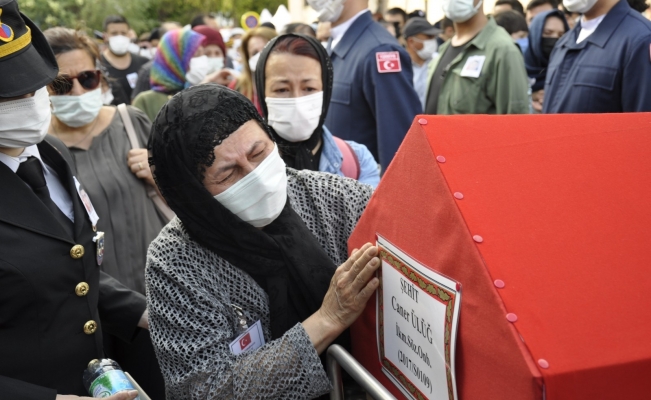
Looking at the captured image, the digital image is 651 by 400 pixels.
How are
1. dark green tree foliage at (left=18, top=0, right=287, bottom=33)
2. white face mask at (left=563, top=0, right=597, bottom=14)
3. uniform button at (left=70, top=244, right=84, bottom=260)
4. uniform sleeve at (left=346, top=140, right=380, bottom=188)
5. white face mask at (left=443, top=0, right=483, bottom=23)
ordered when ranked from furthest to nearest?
dark green tree foliage at (left=18, top=0, right=287, bottom=33) < white face mask at (left=443, top=0, right=483, bottom=23) < white face mask at (left=563, top=0, right=597, bottom=14) < uniform sleeve at (left=346, top=140, right=380, bottom=188) < uniform button at (left=70, top=244, right=84, bottom=260)

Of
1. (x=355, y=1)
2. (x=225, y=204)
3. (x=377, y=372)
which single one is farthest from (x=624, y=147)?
(x=355, y=1)

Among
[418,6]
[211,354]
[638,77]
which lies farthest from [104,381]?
[418,6]

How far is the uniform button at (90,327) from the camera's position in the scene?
2145 mm

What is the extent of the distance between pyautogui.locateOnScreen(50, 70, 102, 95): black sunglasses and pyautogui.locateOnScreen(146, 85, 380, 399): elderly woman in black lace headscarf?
1520mm

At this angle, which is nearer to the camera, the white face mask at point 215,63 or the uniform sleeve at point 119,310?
the uniform sleeve at point 119,310

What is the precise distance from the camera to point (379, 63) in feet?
13.1

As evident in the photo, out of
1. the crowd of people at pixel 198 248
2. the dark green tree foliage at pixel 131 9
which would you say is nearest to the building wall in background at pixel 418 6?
the dark green tree foliage at pixel 131 9

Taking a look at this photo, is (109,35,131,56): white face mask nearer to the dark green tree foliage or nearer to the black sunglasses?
the black sunglasses

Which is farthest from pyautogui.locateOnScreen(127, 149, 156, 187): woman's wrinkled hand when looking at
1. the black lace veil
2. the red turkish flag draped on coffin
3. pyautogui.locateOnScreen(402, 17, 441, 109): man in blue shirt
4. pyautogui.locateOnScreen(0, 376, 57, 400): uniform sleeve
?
pyautogui.locateOnScreen(402, 17, 441, 109): man in blue shirt

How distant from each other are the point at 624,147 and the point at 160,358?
136 cm

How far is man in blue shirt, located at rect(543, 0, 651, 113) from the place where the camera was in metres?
3.82

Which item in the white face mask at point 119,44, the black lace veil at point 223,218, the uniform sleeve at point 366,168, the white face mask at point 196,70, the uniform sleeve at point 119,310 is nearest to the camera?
the black lace veil at point 223,218

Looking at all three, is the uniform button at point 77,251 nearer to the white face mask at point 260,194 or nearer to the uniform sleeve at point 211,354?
the uniform sleeve at point 211,354

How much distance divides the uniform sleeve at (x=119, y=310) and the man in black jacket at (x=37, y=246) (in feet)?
0.77
